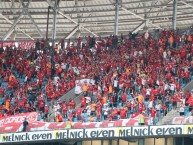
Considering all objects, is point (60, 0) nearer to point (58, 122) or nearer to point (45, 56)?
point (45, 56)

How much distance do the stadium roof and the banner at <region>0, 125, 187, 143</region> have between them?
19712 mm

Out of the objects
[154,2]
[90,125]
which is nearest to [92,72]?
[90,125]

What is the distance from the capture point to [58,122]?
135 feet

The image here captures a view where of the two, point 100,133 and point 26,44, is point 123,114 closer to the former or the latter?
point 100,133

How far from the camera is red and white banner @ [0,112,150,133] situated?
39.0m

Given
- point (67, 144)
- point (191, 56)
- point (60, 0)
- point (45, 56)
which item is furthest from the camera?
point (60, 0)

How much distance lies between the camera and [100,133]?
128 feet

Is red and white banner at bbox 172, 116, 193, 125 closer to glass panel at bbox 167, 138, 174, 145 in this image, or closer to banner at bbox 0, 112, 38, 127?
glass panel at bbox 167, 138, 174, 145

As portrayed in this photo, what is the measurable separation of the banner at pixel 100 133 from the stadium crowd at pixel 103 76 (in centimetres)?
141

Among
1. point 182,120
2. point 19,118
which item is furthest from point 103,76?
point 182,120

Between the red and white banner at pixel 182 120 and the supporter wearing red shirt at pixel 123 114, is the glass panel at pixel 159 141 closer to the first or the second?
the red and white banner at pixel 182 120

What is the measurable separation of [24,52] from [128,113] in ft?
48.4

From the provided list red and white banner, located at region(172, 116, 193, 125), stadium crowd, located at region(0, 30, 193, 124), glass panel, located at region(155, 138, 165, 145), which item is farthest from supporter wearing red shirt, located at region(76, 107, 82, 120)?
red and white banner, located at region(172, 116, 193, 125)

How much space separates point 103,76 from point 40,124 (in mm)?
7737
